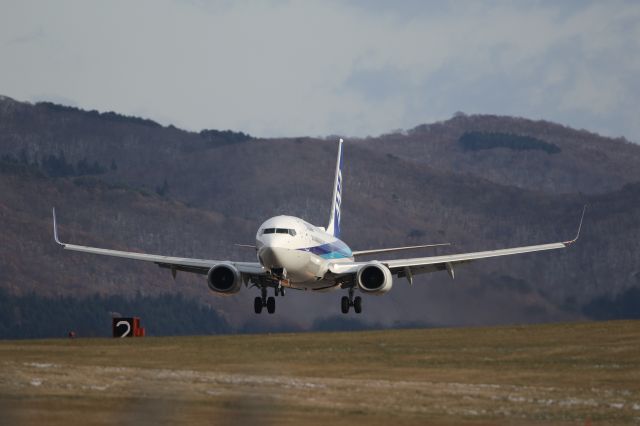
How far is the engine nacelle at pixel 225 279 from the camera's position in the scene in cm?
6388

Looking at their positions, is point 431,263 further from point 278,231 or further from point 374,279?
point 278,231

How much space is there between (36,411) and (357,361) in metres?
14.3

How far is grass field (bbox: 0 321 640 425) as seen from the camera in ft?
99.6

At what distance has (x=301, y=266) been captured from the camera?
61.3 meters

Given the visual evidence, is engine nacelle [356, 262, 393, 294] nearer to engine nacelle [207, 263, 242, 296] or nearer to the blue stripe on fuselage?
the blue stripe on fuselage

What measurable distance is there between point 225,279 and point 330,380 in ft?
94.3

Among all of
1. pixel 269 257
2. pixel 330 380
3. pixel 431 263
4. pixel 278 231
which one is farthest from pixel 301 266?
pixel 330 380

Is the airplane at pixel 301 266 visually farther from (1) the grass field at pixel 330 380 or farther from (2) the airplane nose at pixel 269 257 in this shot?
(1) the grass field at pixel 330 380

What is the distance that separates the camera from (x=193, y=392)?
33.0 m

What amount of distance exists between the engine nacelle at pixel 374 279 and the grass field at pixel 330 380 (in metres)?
13.5

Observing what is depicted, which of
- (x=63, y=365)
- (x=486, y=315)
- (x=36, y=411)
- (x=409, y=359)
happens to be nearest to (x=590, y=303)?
(x=486, y=315)

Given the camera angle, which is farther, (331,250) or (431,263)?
(431,263)

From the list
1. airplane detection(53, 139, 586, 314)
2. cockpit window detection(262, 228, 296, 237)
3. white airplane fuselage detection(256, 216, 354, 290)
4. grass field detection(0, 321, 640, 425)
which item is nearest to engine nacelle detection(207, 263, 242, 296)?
airplane detection(53, 139, 586, 314)

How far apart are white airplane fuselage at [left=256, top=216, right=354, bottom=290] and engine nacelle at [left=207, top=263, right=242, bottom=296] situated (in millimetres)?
2497
